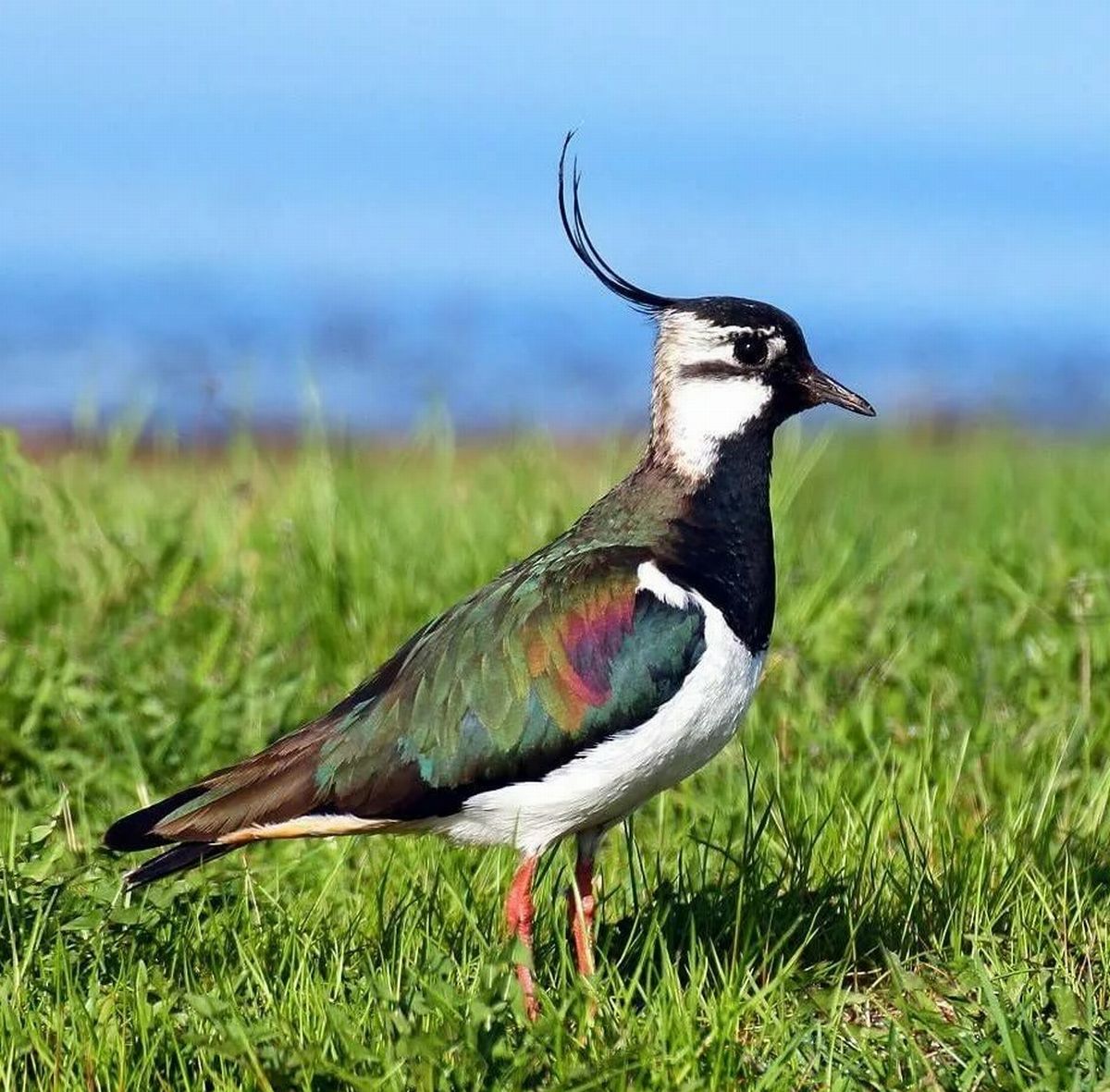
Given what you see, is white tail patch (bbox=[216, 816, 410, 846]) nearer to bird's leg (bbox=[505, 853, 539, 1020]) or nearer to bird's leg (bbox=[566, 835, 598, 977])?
bird's leg (bbox=[505, 853, 539, 1020])

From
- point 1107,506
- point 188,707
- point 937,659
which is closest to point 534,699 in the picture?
point 188,707

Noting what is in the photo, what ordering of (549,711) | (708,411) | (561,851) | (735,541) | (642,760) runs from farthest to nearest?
(561,851) → (708,411) → (735,541) → (549,711) → (642,760)

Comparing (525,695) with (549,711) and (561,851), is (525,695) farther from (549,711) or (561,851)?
(561,851)

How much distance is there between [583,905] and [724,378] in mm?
1237

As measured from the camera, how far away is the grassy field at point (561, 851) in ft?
11.1

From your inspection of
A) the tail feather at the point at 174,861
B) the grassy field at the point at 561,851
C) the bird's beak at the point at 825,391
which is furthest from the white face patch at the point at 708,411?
the tail feather at the point at 174,861

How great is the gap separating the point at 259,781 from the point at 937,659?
8.01 feet

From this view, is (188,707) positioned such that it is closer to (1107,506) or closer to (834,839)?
(834,839)

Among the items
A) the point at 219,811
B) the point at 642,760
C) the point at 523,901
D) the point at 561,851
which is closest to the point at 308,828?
the point at 219,811

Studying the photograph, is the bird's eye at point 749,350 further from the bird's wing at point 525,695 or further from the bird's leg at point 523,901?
the bird's leg at point 523,901

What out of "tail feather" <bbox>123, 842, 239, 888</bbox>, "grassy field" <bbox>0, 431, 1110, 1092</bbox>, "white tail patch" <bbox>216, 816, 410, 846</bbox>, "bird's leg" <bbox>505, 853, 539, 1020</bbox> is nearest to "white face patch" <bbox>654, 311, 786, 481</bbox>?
"grassy field" <bbox>0, 431, 1110, 1092</bbox>

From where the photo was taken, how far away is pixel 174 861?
4023 millimetres

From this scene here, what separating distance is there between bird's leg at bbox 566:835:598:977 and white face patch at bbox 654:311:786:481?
2.88 ft

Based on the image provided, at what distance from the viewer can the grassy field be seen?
337 cm
